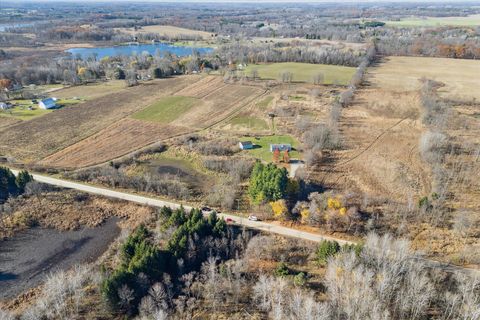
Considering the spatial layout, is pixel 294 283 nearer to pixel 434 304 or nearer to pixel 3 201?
pixel 434 304

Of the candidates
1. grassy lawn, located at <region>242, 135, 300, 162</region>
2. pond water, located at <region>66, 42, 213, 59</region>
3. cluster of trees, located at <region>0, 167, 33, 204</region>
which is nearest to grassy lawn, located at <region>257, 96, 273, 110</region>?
grassy lawn, located at <region>242, 135, 300, 162</region>

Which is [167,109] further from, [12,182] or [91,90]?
[12,182]

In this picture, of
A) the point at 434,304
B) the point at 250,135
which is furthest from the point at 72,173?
the point at 434,304

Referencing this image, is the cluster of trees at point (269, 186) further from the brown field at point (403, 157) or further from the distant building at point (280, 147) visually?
the distant building at point (280, 147)

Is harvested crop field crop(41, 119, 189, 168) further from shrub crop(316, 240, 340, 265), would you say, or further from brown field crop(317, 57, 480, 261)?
shrub crop(316, 240, 340, 265)

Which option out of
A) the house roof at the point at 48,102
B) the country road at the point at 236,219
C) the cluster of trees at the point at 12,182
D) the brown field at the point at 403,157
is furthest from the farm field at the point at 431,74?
the cluster of trees at the point at 12,182
